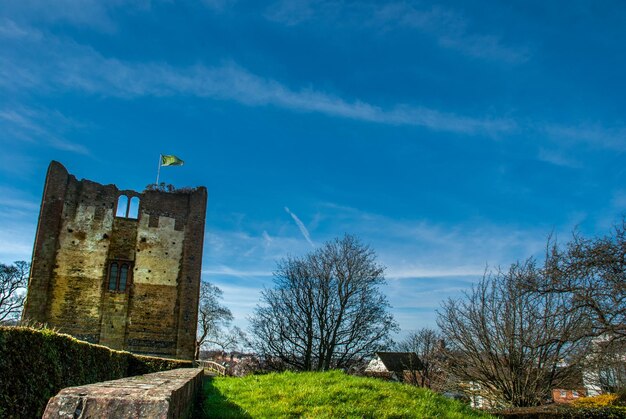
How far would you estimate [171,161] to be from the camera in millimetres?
32281

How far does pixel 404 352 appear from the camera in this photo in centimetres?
5831

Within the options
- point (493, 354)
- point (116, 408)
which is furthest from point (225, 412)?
point (493, 354)

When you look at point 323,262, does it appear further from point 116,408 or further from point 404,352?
point 404,352

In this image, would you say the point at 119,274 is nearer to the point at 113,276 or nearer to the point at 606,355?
the point at 113,276

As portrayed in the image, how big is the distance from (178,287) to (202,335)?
83.3ft

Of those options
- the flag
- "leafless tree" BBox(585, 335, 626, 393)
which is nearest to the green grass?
"leafless tree" BBox(585, 335, 626, 393)

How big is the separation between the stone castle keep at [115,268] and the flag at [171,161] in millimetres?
2841

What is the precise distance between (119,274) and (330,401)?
23.7 meters

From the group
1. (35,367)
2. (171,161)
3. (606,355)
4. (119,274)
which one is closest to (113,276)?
(119,274)

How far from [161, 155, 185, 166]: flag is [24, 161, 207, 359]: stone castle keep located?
2.84 meters

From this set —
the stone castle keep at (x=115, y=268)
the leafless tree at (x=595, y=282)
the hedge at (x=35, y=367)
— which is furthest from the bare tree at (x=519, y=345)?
the stone castle keep at (x=115, y=268)

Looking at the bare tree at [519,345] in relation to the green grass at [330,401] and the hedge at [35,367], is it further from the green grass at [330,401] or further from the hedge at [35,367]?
the hedge at [35,367]

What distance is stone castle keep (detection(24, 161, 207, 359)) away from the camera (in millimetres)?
26625

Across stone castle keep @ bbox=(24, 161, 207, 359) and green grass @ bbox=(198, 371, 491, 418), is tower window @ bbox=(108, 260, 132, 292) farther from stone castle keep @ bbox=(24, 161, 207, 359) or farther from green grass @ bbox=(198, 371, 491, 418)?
green grass @ bbox=(198, 371, 491, 418)
